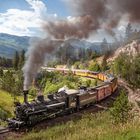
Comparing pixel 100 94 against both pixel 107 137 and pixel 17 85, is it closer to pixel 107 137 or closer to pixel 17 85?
pixel 107 137

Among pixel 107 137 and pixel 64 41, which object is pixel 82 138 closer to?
pixel 107 137

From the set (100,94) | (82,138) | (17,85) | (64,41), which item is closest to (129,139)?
(82,138)

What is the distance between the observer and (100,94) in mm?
51750

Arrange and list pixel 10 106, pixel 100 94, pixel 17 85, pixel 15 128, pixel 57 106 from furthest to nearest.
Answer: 1. pixel 17 85
2. pixel 10 106
3. pixel 100 94
4. pixel 57 106
5. pixel 15 128

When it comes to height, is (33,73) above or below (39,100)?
above

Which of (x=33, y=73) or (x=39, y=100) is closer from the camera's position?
(x=39, y=100)

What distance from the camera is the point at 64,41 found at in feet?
138

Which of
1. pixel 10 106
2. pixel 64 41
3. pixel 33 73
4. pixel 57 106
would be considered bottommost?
pixel 10 106

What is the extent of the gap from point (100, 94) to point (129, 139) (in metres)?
35.3

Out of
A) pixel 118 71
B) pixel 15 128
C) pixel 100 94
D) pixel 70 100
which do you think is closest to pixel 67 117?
pixel 70 100

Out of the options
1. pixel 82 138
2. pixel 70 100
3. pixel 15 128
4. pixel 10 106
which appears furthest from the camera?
pixel 10 106

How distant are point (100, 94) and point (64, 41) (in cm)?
1411

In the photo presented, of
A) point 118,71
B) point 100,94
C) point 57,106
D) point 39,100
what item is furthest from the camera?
A: point 118,71

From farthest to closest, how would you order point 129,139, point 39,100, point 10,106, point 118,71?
point 118,71, point 10,106, point 39,100, point 129,139
